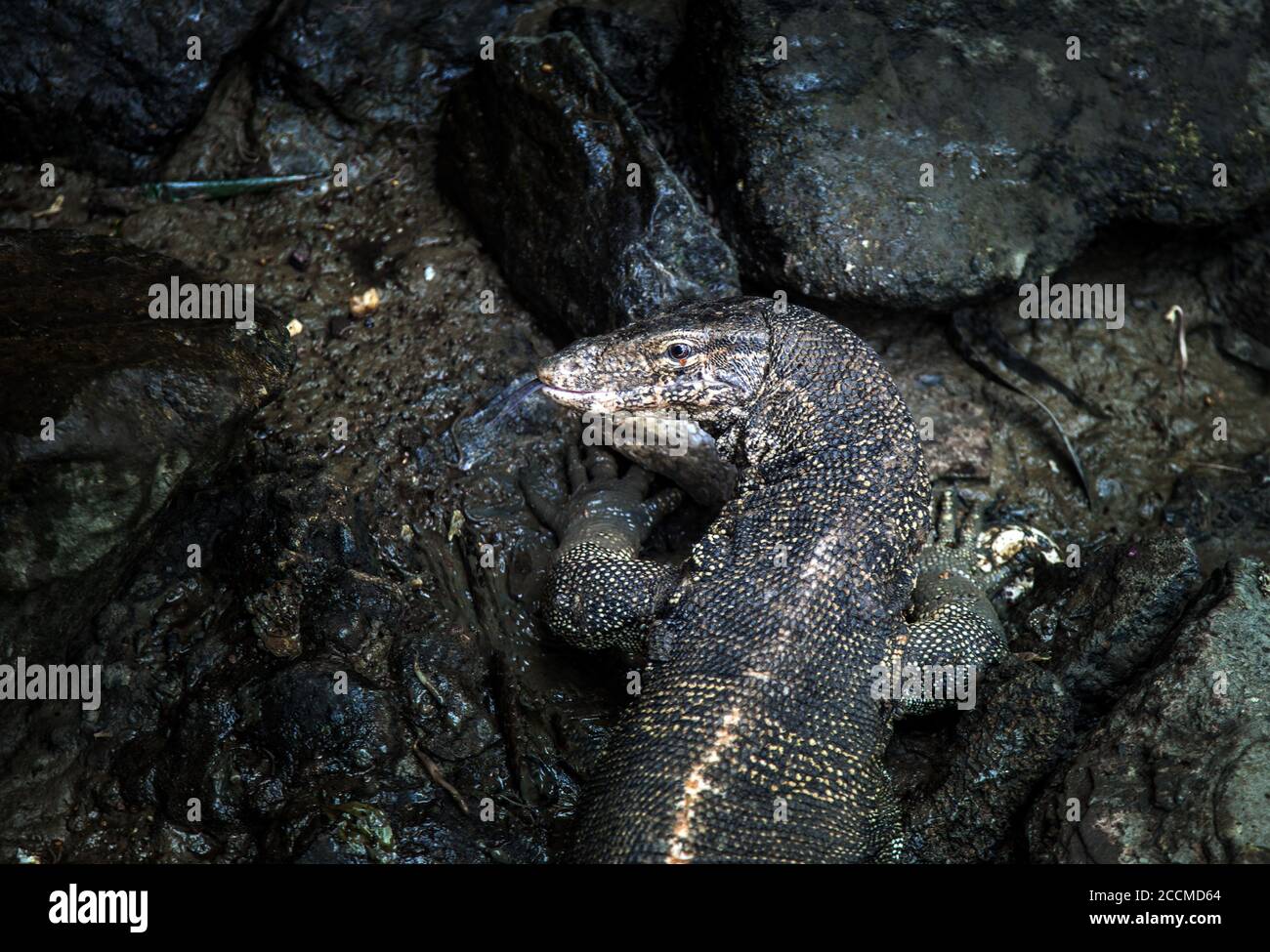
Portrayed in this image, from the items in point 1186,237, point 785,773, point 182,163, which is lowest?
point 785,773

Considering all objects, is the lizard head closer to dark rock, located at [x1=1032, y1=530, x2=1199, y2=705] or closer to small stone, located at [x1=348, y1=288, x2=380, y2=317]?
small stone, located at [x1=348, y1=288, x2=380, y2=317]

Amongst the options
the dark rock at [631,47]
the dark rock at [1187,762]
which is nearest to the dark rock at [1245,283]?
the dark rock at [1187,762]

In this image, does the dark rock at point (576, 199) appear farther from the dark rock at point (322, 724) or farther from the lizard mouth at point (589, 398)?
the dark rock at point (322, 724)

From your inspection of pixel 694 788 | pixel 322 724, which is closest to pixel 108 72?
pixel 322 724

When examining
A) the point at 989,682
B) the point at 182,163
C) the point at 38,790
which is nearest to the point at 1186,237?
the point at 989,682

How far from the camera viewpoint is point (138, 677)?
6387 millimetres

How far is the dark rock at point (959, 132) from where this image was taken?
7.31 metres

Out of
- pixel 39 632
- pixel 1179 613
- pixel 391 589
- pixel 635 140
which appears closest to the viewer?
pixel 39 632

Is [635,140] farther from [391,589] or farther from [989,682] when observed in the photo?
[989,682]

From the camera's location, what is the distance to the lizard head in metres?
6.32

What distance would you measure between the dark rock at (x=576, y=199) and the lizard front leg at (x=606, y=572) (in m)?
1.15

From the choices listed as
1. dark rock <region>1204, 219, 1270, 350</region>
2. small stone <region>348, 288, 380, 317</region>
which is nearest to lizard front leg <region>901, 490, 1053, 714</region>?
dark rock <region>1204, 219, 1270, 350</region>

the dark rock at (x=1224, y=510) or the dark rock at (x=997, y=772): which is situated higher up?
the dark rock at (x=1224, y=510)
